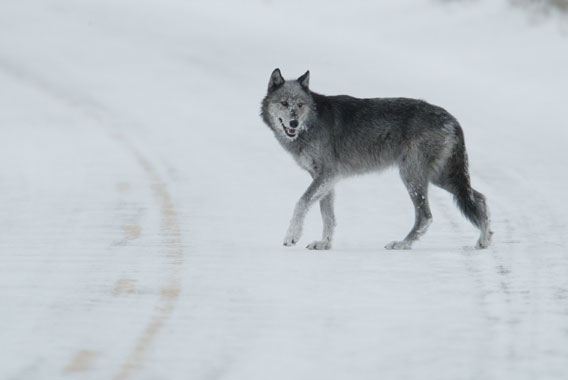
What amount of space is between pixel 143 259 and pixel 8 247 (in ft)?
4.65

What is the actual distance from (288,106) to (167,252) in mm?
1932

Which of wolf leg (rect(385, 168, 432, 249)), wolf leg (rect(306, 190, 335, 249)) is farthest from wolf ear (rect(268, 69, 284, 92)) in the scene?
wolf leg (rect(385, 168, 432, 249))

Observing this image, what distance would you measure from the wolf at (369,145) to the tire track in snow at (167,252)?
1220mm

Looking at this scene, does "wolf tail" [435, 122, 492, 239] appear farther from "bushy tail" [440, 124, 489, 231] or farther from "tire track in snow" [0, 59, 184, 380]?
"tire track in snow" [0, 59, 184, 380]

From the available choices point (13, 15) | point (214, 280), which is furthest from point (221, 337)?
point (13, 15)

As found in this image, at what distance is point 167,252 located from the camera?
10.1 m

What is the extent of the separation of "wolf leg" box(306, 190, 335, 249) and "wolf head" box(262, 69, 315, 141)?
0.66 metres

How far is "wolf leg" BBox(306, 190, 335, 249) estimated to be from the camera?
10594 mm

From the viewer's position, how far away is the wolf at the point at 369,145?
10500mm

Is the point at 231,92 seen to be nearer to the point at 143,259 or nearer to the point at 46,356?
the point at 143,259

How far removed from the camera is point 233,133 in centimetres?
1916

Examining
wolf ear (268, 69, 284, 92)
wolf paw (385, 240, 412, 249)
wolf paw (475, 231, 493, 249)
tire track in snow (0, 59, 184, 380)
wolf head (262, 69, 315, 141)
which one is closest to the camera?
tire track in snow (0, 59, 184, 380)

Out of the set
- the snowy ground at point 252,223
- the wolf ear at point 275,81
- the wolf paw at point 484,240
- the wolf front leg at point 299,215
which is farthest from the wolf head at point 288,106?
the wolf paw at point 484,240

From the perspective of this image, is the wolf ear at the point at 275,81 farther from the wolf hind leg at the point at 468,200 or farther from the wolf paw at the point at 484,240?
the wolf paw at the point at 484,240
